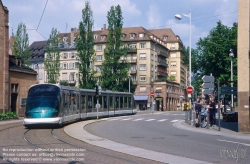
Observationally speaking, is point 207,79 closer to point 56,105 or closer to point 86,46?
point 56,105

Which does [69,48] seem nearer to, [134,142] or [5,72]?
[5,72]

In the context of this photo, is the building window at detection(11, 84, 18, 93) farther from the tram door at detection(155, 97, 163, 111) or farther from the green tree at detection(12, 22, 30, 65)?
the tram door at detection(155, 97, 163, 111)

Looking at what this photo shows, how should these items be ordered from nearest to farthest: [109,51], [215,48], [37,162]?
[37,162], [215,48], [109,51]

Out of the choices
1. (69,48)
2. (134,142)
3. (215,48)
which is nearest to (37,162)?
(134,142)

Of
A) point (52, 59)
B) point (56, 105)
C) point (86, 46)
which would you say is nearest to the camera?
point (56, 105)

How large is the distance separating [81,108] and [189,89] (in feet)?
A: 28.7

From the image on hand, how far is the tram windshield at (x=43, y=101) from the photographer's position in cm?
2495

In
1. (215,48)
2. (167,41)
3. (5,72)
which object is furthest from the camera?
(167,41)

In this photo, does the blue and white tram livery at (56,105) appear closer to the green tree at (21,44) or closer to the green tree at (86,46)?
the green tree at (86,46)

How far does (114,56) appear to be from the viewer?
7475 cm

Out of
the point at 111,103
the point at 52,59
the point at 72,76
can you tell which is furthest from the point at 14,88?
the point at 72,76

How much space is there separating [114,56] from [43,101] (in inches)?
1966

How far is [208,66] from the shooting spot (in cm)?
6575

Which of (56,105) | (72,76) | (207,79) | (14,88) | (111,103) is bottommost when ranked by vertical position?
(111,103)
